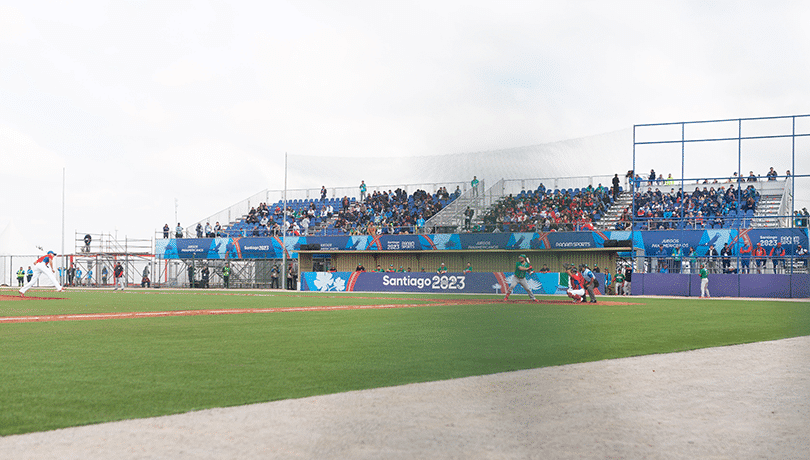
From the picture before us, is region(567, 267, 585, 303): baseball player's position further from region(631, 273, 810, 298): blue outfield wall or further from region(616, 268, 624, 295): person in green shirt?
region(616, 268, 624, 295): person in green shirt

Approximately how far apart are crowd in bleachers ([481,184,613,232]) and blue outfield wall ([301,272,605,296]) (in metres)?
4.76

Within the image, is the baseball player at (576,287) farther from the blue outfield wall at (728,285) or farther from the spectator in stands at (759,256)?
the spectator in stands at (759,256)

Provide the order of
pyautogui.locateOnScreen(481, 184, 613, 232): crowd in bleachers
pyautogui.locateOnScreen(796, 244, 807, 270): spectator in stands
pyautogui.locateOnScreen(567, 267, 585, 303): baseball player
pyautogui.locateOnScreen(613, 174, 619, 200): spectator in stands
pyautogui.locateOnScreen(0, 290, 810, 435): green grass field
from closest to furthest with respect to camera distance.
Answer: pyautogui.locateOnScreen(0, 290, 810, 435): green grass field, pyautogui.locateOnScreen(567, 267, 585, 303): baseball player, pyautogui.locateOnScreen(796, 244, 807, 270): spectator in stands, pyautogui.locateOnScreen(481, 184, 613, 232): crowd in bleachers, pyautogui.locateOnScreen(613, 174, 619, 200): spectator in stands

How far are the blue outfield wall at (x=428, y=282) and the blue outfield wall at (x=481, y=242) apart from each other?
151 inches

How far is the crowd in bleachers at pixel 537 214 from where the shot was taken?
4359 cm

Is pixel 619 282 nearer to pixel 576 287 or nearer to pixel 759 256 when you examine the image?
pixel 759 256

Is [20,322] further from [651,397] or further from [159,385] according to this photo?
[651,397]

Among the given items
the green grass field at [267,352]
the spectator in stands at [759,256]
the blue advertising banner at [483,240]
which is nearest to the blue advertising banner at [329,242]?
the blue advertising banner at [483,240]

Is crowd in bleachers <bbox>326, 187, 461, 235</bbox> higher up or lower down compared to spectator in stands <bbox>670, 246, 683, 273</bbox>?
higher up

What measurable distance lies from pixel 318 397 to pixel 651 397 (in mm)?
2896

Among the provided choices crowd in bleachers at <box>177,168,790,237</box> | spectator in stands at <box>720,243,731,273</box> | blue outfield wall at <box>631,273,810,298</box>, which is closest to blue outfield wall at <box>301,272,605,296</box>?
blue outfield wall at <box>631,273,810,298</box>

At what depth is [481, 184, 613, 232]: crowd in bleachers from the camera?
4359 cm

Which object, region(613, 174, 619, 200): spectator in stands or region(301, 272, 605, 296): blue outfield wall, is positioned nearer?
region(301, 272, 605, 296): blue outfield wall

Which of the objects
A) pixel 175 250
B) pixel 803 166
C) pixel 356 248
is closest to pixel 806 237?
pixel 803 166
